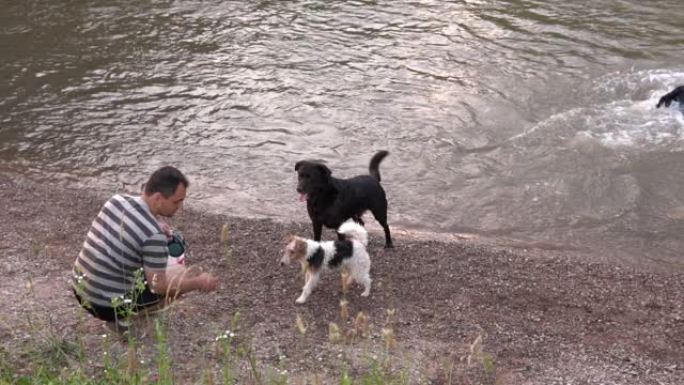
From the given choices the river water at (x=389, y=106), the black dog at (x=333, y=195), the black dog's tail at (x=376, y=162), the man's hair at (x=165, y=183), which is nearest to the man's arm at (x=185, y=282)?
the man's hair at (x=165, y=183)

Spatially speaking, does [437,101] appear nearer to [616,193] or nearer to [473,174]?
[473,174]

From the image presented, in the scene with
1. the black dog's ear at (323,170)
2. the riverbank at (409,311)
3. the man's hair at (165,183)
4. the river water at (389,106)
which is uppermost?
the man's hair at (165,183)

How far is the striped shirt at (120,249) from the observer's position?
6.21 metres

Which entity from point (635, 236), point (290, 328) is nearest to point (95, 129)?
point (290, 328)

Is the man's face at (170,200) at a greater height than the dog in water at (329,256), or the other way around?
the man's face at (170,200)

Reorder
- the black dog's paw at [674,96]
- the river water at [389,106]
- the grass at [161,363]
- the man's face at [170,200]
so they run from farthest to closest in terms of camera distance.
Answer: the black dog's paw at [674,96]
the river water at [389,106]
the man's face at [170,200]
the grass at [161,363]

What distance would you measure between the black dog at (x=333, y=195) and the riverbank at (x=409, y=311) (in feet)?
2.22

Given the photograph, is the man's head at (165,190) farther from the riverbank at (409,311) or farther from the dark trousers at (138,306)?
the riverbank at (409,311)

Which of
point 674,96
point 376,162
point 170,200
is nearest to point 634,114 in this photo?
point 674,96

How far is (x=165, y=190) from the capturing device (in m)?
6.16

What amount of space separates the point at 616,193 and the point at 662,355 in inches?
193

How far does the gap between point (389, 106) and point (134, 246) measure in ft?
30.0

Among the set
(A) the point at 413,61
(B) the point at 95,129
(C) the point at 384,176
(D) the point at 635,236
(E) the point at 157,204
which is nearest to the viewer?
(E) the point at 157,204

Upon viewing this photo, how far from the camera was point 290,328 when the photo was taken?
24.5 ft
